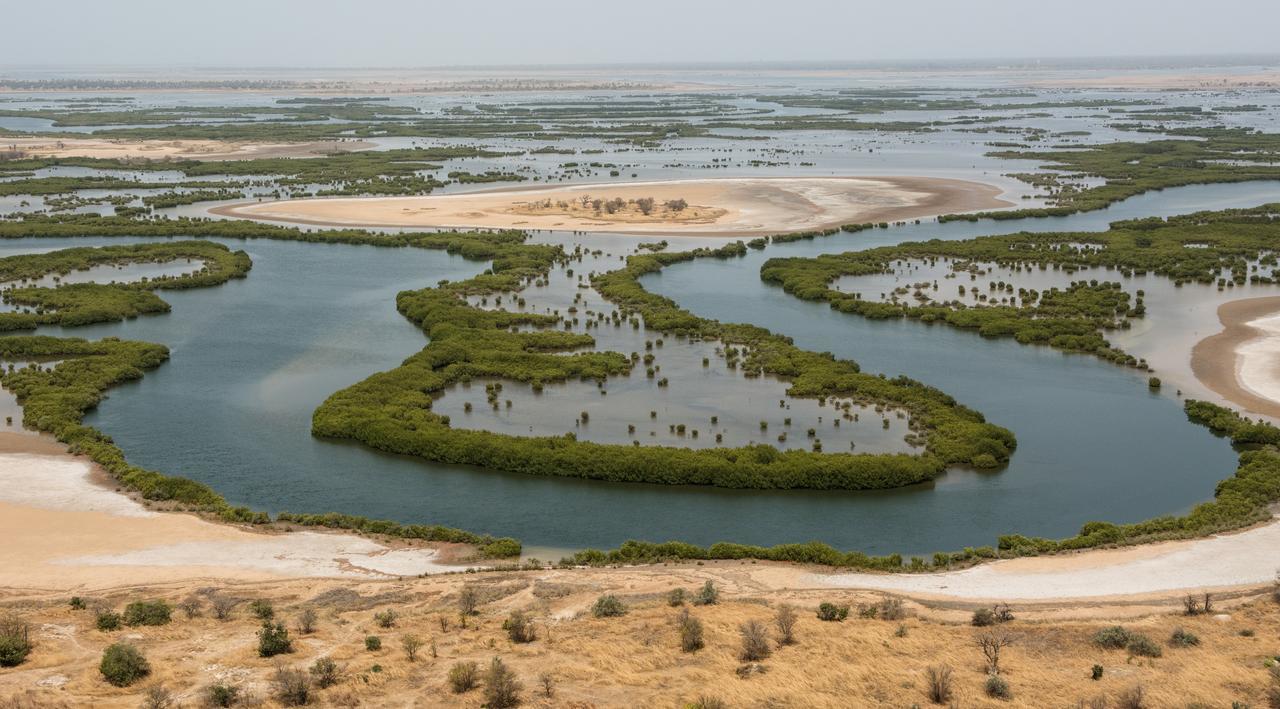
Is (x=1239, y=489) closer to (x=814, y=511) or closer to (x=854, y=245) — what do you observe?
(x=814, y=511)

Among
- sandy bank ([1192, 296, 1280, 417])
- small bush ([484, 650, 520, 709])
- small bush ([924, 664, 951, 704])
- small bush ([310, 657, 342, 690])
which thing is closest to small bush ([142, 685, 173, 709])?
small bush ([310, 657, 342, 690])

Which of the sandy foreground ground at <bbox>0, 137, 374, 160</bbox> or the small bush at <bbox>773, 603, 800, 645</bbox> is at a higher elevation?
the sandy foreground ground at <bbox>0, 137, 374, 160</bbox>

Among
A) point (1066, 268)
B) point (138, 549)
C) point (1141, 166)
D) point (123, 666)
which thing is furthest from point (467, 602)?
point (1141, 166)

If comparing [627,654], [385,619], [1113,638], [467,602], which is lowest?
[385,619]

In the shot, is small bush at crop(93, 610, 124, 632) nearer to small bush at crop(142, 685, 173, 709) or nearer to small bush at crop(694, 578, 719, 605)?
small bush at crop(142, 685, 173, 709)

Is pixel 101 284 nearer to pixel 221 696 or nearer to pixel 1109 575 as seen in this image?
pixel 221 696

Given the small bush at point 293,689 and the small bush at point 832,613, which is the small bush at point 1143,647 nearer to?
the small bush at point 832,613

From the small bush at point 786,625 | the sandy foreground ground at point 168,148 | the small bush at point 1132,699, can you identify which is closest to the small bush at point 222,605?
the small bush at point 786,625
